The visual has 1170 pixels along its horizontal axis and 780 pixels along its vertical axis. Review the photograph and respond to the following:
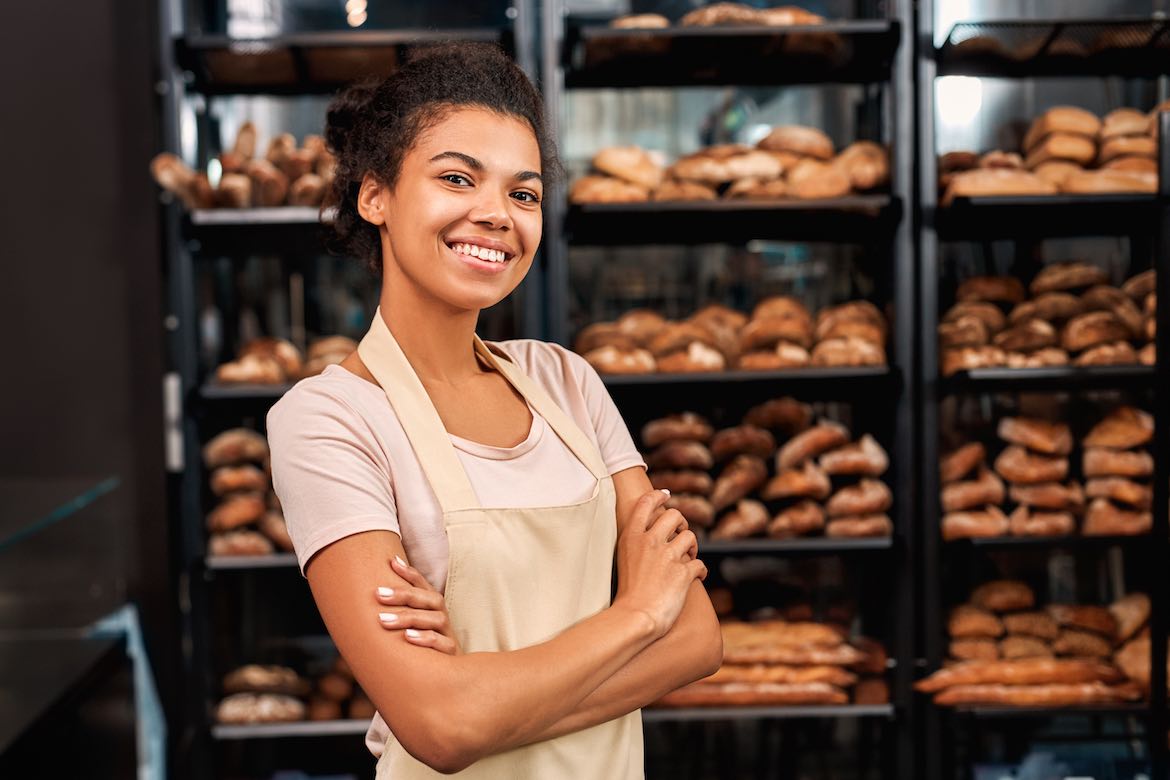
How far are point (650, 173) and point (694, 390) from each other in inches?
22.9

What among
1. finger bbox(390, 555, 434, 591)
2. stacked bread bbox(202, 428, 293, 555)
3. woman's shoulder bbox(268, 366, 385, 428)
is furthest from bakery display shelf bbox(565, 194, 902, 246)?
finger bbox(390, 555, 434, 591)

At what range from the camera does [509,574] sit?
102 centimetres

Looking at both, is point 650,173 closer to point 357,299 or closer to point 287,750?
point 357,299

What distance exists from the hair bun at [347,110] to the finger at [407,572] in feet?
1.64

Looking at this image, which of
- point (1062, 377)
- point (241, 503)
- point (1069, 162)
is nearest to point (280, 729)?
point (241, 503)

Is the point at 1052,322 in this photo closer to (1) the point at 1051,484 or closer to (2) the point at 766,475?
(1) the point at 1051,484

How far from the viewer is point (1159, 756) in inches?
84.7

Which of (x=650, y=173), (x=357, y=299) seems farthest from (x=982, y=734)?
(x=357, y=299)

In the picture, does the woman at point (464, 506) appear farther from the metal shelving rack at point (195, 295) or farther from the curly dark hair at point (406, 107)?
the metal shelving rack at point (195, 295)

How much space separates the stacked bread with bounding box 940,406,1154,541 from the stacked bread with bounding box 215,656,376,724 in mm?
1626

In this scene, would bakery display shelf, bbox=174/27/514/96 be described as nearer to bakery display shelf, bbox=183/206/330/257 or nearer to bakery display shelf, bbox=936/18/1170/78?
bakery display shelf, bbox=183/206/330/257

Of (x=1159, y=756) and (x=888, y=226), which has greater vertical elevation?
(x=888, y=226)

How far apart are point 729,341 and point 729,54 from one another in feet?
2.50

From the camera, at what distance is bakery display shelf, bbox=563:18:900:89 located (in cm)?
256
